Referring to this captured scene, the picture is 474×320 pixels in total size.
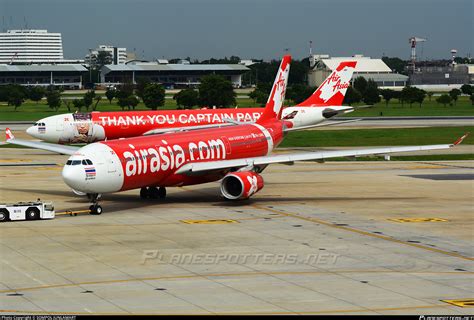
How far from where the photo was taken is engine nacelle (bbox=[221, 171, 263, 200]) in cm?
5684

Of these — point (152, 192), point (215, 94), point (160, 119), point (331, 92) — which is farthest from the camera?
point (215, 94)

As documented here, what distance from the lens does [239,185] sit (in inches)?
2247

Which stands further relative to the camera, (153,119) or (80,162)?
(153,119)

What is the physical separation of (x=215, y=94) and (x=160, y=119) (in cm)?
8587

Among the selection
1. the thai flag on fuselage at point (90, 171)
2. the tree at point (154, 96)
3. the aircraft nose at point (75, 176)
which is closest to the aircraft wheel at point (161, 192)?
the thai flag on fuselage at point (90, 171)

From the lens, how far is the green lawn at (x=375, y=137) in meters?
108

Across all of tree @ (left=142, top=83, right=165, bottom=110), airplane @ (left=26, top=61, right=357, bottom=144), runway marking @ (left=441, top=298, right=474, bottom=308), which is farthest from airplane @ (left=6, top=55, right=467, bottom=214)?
tree @ (left=142, top=83, right=165, bottom=110)

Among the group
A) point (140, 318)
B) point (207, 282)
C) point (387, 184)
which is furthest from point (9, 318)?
point (387, 184)

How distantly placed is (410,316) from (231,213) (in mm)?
26099

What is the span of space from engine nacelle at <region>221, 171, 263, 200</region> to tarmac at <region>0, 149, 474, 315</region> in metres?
0.90

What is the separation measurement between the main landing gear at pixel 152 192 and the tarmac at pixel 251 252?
0.71 metres

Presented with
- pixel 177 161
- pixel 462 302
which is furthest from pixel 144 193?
pixel 462 302

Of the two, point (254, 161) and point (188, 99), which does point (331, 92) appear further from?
point (188, 99)

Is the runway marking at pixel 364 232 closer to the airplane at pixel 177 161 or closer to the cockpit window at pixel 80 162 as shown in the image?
the airplane at pixel 177 161
